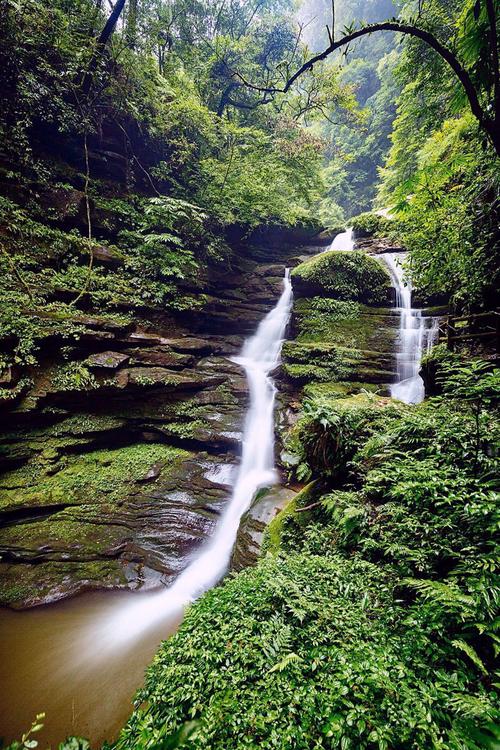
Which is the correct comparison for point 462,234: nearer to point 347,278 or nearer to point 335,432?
point 335,432

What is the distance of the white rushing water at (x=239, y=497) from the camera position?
5043mm

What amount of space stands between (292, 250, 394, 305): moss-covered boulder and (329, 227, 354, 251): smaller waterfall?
3.76 metres

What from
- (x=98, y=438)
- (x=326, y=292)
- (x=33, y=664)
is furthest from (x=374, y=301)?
(x=33, y=664)

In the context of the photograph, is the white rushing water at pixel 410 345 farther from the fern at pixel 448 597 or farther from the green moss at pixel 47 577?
the green moss at pixel 47 577

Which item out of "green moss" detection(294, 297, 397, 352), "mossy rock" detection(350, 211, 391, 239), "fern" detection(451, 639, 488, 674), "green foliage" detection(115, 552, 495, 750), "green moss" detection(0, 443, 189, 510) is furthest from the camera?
"mossy rock" detection(350, 211, 391, 239)

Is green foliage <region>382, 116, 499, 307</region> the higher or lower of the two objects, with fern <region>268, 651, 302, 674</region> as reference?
higher

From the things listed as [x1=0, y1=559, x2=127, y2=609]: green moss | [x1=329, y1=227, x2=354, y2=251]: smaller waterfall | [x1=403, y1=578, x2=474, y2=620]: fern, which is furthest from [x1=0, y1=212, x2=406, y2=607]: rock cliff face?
[x1=329, y1=227, x2=354, y2=251]: smaller waterfall

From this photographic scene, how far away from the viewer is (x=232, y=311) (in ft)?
40.8

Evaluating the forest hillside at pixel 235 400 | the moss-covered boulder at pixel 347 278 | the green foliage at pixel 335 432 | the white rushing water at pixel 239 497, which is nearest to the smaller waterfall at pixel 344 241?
the forest hillside at pixel 235 400

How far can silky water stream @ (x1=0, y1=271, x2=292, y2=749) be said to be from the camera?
3.54 m

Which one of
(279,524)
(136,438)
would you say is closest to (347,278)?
(136,438)

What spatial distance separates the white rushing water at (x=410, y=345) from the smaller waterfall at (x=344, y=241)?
5.13 m

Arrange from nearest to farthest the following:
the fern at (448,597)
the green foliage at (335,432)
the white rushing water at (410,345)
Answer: the fern at (448,597) → the green foliage at (335,432) → the white rushing water at (410,345)

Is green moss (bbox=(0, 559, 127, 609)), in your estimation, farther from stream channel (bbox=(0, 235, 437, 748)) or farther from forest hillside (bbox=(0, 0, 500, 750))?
stream channel (bbox=(0, 235, 437, 748))
